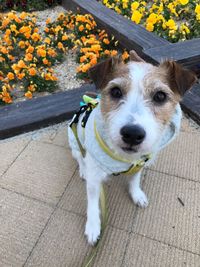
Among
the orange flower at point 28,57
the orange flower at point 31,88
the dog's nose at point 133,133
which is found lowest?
the orange flower at point 31,88

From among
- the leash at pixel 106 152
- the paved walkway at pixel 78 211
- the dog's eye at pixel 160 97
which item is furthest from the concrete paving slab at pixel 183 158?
the dog's eye at pixel 160 97

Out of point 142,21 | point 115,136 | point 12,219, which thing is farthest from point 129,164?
point 142,21

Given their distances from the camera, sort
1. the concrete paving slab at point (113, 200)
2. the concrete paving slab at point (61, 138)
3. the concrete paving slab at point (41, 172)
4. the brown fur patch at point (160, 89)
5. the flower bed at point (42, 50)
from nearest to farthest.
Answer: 1. the brown fur patch at point (160, 89)
2. the concrete paving slab at point (113, 200)
3. the concrete paving slab at point (41, 172)
4. the concrete paving slab at point (61, 138)
5. the flower bed at point (42, 50)

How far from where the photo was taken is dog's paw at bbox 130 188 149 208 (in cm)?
309

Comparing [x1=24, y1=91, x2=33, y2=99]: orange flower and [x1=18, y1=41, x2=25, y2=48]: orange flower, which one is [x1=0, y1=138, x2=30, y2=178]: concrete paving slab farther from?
[x1=18, y1=41, x2=25, y2=48]: orange flower

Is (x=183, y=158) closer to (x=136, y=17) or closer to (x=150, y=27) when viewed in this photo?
(x=150, y=27)

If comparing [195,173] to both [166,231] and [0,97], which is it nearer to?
[166,231]

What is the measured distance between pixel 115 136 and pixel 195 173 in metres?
1.73

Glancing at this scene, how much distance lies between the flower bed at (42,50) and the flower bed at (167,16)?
30.9 inches

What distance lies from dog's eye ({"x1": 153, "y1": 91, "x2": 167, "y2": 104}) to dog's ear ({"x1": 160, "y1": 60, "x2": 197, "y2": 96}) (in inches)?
5.1

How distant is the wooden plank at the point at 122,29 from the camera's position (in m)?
4.75

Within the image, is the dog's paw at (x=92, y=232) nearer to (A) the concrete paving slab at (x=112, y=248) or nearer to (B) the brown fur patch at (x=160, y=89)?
(A) the concrete paving slab at (x=112, y=248)

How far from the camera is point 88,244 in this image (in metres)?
2.79

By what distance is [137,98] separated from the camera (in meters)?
2.15
